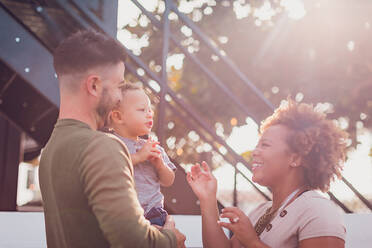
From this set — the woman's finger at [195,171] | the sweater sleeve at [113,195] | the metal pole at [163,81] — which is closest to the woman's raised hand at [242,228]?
the woman's finger at [195,171]

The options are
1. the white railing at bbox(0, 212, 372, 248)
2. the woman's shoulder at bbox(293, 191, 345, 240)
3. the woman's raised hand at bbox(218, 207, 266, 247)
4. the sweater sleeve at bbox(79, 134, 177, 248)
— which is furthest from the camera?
the white railing at bbox(0, 212, 372, 248)

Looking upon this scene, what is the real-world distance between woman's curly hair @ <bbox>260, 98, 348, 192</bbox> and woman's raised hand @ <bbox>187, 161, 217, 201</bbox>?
440 mm

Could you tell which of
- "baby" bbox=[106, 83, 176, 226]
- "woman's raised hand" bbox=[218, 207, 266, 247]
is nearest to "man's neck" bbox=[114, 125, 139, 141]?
A: "baby" bbox=[106, 83, 176, 226]

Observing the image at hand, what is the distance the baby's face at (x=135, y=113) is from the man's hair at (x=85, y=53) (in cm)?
62

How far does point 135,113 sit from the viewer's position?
7.98 feet

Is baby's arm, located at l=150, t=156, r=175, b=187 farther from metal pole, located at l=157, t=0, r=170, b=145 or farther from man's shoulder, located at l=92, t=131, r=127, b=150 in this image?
metal pole, located at l=157, t=0, r=170, b=145

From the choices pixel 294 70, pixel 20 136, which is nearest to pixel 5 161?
pixel 20 136

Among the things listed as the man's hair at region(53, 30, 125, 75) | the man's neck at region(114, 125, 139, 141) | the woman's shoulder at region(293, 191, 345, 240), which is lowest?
the woman's shoulder at region(293, 191, 345, 240)

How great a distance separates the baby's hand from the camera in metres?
2.30

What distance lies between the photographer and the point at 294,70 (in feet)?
28.4

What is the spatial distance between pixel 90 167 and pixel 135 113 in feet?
3.02

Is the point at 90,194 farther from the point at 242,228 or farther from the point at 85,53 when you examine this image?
the point at 242,228

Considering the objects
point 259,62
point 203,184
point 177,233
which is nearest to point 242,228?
point 203,184

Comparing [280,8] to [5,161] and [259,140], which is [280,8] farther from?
[259,140]
